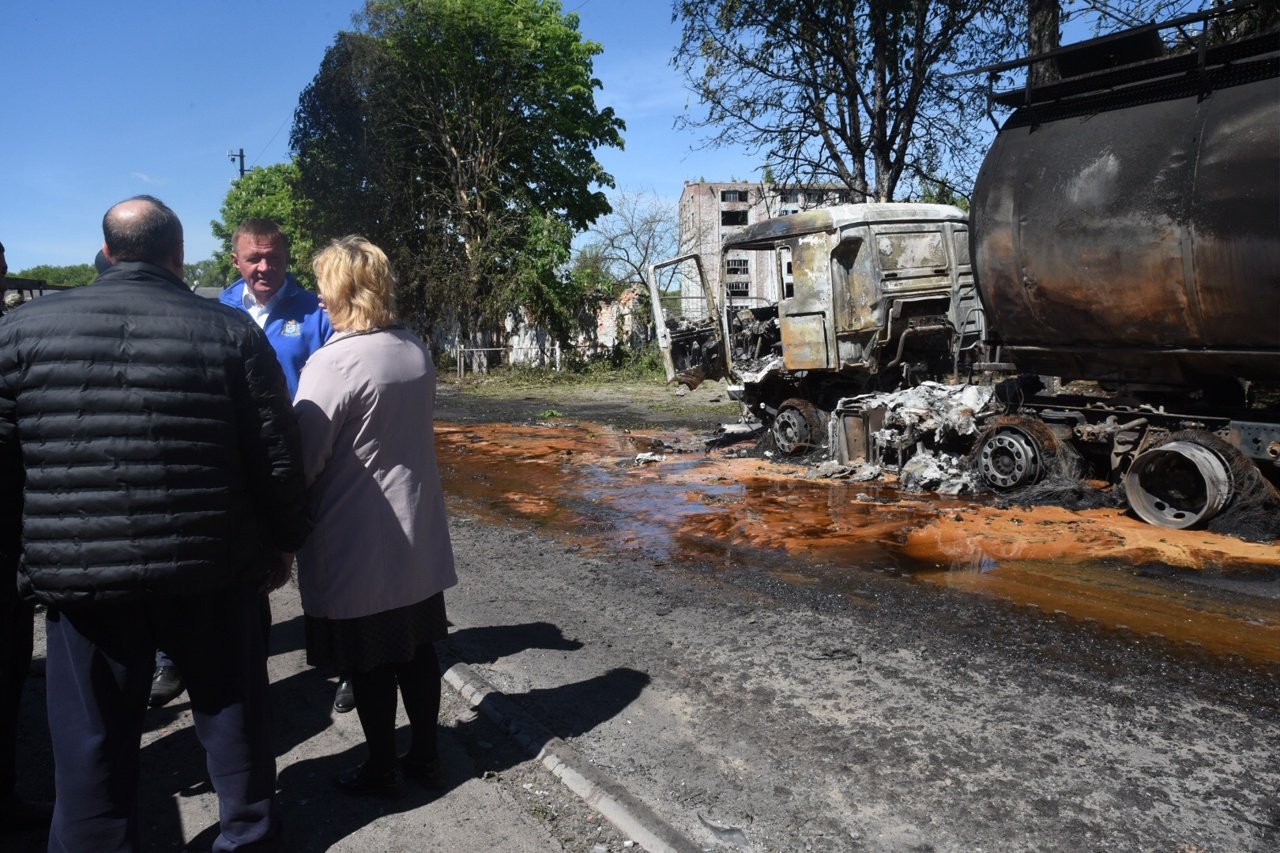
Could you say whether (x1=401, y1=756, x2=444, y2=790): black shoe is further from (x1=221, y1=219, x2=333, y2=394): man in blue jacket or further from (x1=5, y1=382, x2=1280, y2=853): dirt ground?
(x1=221, y1=219, x2=333, y2=394): man in blue jacket

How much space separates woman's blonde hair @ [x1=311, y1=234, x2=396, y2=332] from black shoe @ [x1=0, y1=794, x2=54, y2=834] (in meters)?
1.96

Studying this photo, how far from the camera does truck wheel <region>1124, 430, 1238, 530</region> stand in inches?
281

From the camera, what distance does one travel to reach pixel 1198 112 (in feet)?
22.8

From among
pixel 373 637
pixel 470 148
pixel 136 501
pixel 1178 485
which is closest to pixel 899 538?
pixel 1178 485

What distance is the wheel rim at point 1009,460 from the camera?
28.4 ft

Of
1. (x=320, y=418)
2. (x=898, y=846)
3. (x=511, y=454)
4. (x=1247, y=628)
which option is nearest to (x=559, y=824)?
(x=898, y=846)

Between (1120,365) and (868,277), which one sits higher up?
(868,277)

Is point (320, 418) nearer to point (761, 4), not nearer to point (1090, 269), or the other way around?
point (1090, 269)

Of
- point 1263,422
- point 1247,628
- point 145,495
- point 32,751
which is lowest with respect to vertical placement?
point 1247,628

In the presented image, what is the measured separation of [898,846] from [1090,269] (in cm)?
599

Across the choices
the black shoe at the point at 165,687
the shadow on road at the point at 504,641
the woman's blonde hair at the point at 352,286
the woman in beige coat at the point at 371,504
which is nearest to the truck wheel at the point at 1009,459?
the shadow on road at the point at 504,641

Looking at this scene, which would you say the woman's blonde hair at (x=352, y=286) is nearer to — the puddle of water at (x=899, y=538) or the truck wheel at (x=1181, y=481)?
the puddle of water at (x=899, y=538)

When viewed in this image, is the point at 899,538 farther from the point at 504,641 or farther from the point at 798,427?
the point at 798,427

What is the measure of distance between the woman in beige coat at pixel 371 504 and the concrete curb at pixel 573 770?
57 centimetres
